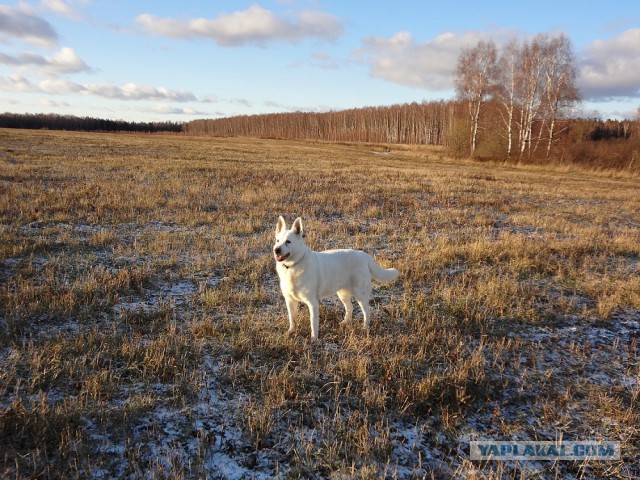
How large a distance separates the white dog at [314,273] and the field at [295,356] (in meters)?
0.47

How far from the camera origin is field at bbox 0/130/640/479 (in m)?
3.22

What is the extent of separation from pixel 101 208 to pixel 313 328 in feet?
30.8

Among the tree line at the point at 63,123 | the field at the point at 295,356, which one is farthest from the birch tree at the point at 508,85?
the tree line at the point at 63,123

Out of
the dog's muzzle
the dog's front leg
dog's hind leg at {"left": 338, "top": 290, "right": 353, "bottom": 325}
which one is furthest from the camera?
dog's hind leg at {"left": 338, "top": 290, "right": 353, "bottom": 325}

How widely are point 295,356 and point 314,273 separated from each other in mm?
1034

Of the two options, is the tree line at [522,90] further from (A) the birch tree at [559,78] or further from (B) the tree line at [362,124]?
(B) the tree line at [362,124]

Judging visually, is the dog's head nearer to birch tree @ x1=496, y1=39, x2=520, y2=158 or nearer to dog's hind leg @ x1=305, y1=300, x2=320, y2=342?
dog's hind leg @ x1=305, y1=300, x2=320, y2=342

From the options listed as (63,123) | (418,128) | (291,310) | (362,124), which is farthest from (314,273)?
(63,123)

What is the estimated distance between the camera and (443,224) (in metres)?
11.6

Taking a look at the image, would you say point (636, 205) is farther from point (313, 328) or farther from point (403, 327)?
point (313, 328)

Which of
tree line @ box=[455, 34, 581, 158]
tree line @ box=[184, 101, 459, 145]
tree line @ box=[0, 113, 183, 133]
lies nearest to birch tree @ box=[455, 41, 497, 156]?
tree line @ box=[455, 34, 581, 158]

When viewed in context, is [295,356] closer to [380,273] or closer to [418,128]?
[380,273]

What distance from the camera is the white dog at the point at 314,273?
486cm

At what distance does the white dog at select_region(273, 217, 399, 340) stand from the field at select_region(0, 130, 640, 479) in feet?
1.55
